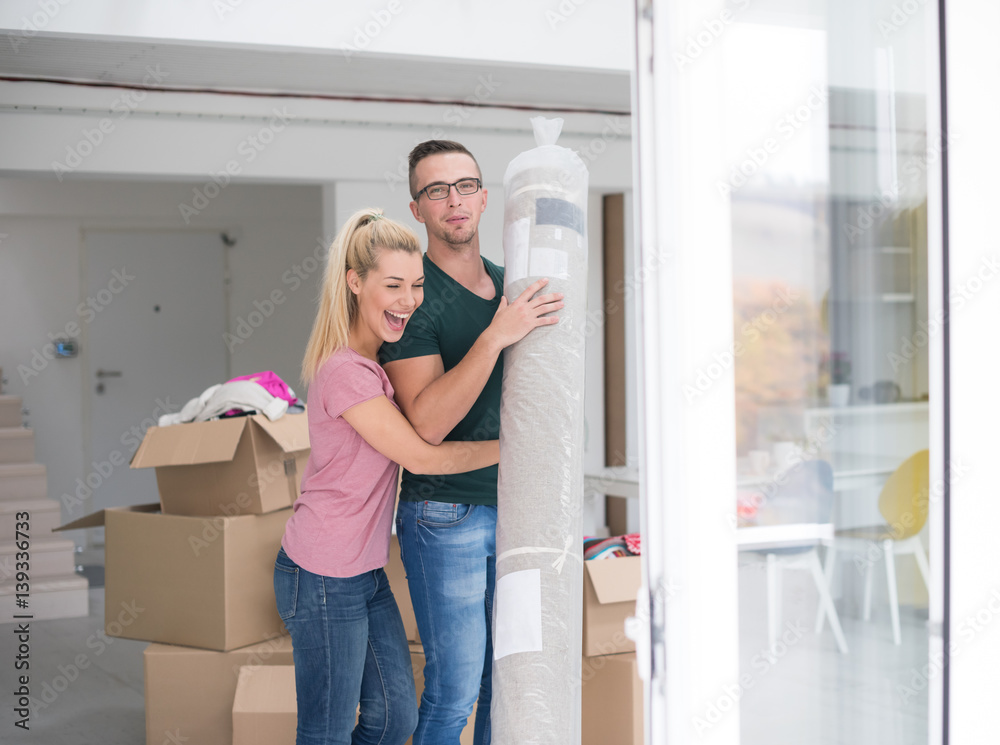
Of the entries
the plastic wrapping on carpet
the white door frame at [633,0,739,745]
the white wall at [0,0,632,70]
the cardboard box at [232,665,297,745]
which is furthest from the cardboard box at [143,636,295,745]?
the white wall at [0,0,632,70]

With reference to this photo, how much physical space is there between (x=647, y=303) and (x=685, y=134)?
0.57 ft

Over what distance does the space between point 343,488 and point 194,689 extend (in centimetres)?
130

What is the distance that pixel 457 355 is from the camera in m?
1.69

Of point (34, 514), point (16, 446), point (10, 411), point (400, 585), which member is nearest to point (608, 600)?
point (400, 585)

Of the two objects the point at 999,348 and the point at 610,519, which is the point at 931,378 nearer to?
the point at 999,348

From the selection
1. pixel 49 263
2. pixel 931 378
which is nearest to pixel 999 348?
pixel 931 378

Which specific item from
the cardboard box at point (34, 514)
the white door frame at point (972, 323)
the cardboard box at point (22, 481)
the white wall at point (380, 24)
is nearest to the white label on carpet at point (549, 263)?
the white door frame at point (972, 323)

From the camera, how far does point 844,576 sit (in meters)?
0.95

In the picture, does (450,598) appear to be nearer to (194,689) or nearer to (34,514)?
(194,689)

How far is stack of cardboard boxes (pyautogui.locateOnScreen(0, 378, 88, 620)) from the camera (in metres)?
4.30

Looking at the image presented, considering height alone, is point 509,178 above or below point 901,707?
above

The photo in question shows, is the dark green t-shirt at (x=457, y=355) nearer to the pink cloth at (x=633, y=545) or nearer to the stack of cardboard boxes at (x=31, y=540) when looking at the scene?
the pink cloth at (x=633, y=545)

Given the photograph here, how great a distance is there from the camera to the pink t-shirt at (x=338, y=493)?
160 centimetres

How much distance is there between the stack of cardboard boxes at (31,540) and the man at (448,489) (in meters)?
3.04
